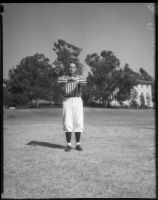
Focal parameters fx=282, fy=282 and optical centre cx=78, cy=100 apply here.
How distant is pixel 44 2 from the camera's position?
7.63 feet

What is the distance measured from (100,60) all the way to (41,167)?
180 feet

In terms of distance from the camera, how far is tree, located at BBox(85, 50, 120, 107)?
186 feet

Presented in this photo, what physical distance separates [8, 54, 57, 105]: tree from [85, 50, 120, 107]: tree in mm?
11559

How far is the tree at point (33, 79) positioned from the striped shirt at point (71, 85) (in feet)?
128

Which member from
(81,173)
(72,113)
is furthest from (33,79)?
(81,173)

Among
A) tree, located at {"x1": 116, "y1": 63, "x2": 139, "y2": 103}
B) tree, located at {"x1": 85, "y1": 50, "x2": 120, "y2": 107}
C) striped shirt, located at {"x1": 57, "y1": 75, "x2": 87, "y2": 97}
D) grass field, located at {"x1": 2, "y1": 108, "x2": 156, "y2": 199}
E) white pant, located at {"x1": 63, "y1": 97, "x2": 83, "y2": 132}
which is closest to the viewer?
grass field, located at {"x1": 2, "y1": 108, "x2": 156, "y2": 199}

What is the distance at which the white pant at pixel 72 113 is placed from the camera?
20.4 ft

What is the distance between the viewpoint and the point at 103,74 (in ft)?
191

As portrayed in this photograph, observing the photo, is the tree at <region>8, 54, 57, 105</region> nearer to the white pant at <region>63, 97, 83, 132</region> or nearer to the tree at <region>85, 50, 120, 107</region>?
the tree at <region>85, 50, 120, 107</region>

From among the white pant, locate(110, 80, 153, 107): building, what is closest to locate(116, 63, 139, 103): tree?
locate(110, 80, 153, 107): building

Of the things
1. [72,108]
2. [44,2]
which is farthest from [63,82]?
[44,2]

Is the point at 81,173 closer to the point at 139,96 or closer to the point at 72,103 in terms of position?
the point at 72,103

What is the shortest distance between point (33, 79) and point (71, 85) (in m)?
43.7

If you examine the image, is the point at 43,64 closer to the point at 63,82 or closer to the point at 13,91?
the point at 13,91
